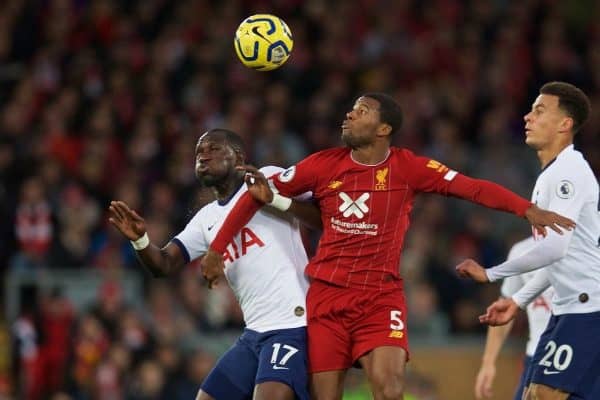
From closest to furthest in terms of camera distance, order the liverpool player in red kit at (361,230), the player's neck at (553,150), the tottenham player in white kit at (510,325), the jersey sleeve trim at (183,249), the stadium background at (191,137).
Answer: the liverpool player in red kit at (361,230) → the player's neck at (553,150) → the jersey sleeve trim at (183,249) → the tottenham player in white kit at (510,325) → the stadium background at (191,137)

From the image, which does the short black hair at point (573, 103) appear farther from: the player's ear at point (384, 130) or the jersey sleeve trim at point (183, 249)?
the jersey sleeve trim at point (183, 249)

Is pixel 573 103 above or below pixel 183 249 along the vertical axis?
above

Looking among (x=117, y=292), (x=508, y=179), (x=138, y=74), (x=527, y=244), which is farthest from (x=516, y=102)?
(x=527, y=244)

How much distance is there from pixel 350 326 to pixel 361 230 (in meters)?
0.53

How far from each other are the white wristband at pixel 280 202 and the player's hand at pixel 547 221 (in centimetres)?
133

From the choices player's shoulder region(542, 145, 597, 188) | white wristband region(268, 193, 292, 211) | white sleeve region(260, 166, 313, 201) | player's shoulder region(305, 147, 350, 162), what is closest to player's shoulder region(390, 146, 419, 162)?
player's shoulder region(305, 147, 350, 162)

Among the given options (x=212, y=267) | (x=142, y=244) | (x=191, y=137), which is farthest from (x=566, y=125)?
(x=191, y=137)

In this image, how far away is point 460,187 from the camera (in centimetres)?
729

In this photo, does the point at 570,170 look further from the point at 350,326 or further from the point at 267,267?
the point at 267,267

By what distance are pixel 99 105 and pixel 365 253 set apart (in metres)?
6.98

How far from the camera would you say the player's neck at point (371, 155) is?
24.6ft

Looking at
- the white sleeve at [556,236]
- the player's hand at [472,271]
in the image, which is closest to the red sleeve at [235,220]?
the player's hand at [472,271]

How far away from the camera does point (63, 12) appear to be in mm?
15086

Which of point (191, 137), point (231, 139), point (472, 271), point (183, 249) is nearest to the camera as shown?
point (472, 271)
